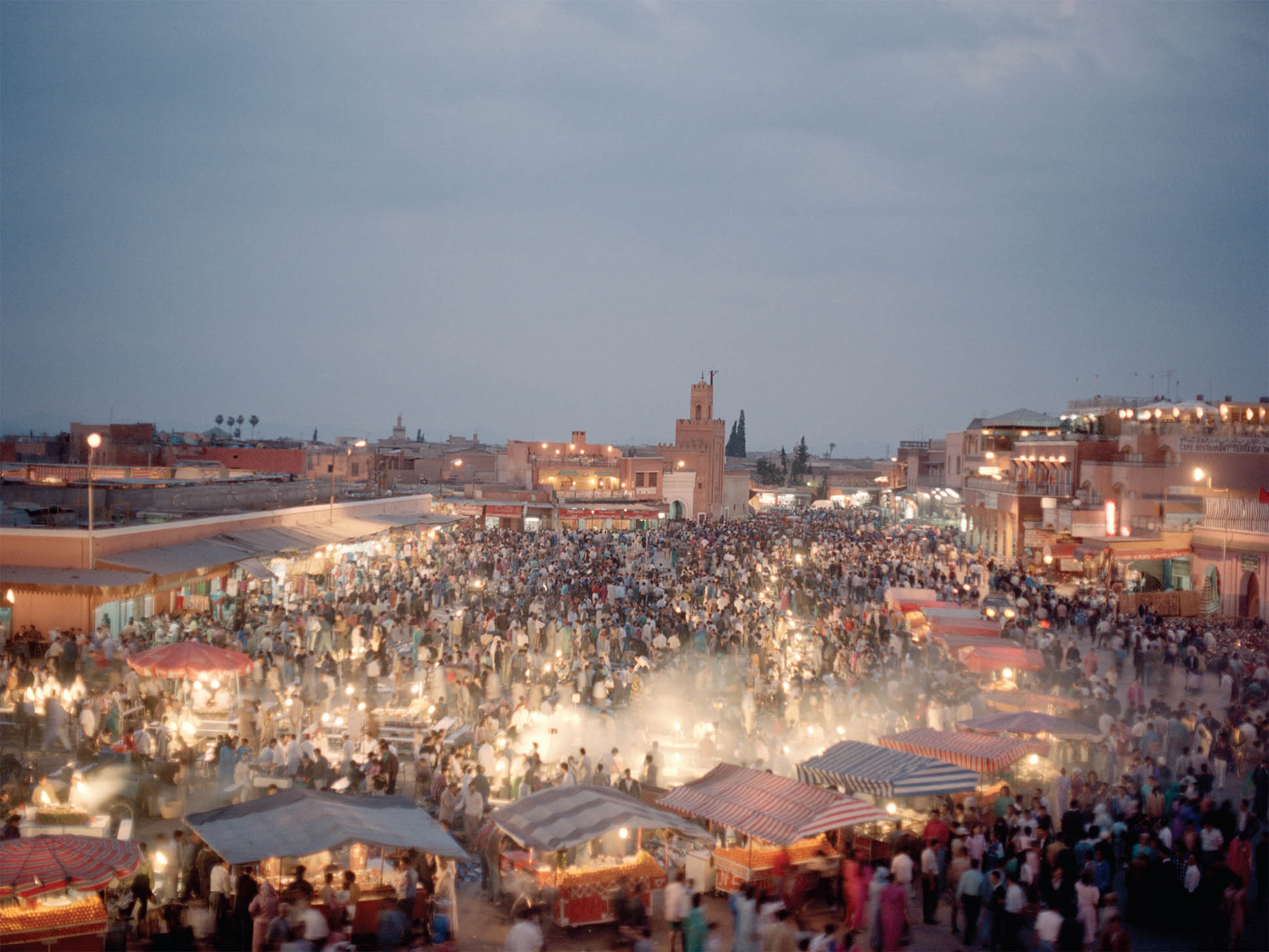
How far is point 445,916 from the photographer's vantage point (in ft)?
26.1

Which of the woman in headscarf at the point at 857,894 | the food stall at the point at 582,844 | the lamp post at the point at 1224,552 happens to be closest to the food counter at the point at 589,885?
the food stall at the point at 582,844

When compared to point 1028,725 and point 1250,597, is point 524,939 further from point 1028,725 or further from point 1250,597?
point 1250,597

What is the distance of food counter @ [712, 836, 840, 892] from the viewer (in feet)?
29.4

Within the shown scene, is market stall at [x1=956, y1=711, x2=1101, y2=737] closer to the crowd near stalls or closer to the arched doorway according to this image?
the crowd near stalls

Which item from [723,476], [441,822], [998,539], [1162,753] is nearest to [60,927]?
[441,822]

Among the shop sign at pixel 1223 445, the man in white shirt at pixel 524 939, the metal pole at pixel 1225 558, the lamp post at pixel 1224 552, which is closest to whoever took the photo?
the man in white shirt at pixel 524 939

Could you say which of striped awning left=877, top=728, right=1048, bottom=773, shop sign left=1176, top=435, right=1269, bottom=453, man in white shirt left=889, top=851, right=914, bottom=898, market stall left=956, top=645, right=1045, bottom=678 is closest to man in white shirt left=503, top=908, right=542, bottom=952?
man in white shirt left=889, top=851, right=914, bottom=898

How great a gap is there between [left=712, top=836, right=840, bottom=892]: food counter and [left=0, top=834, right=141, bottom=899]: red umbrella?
16.0ft

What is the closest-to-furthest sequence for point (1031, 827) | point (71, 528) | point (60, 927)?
point (60, 927)
point (1031, 827)
point (71, 528)

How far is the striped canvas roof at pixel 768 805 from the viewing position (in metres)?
8.70

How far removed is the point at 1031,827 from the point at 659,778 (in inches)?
170

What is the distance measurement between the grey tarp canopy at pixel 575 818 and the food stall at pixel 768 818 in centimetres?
40

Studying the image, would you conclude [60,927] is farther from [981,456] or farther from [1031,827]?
[981,456]

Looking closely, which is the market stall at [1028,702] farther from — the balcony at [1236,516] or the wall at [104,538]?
the wall at [104,538]
